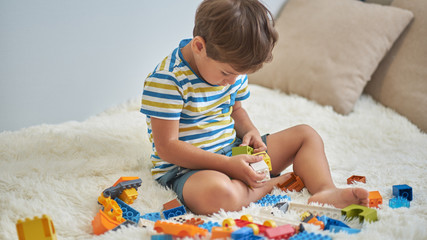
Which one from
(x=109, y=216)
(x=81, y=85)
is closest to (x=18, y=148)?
(x=81, y=85)

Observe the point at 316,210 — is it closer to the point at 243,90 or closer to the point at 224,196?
the point at 224,196

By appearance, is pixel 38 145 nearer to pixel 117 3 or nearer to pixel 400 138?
pixel 117 3

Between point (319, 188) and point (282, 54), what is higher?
point (282, 54)

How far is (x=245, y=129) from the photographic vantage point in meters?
1.21

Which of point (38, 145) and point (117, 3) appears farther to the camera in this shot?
point (117, 3)

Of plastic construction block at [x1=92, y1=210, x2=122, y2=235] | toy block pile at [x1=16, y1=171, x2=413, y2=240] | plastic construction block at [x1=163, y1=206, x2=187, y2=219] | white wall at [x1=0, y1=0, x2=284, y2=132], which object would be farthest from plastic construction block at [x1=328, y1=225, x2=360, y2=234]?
white wall at [x1=0, y1=0, x2=284, y2=132]

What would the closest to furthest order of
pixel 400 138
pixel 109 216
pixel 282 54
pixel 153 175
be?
pixel 109 216 < pixel 153 175 < pixel 400 138 < pixel 282 54

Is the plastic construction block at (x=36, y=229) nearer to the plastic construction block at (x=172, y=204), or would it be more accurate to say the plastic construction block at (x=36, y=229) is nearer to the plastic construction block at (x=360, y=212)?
the plastic construction block at (x=172, y=204)

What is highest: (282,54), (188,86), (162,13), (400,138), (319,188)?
(162,13)

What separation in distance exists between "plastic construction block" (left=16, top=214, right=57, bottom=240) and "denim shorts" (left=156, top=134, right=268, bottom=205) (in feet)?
1.10

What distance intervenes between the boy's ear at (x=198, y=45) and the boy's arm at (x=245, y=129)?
28cm

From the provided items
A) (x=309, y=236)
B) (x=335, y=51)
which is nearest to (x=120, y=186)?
(x=309, y=236)

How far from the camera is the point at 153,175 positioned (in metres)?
1.15

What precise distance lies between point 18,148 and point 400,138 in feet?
3.81
